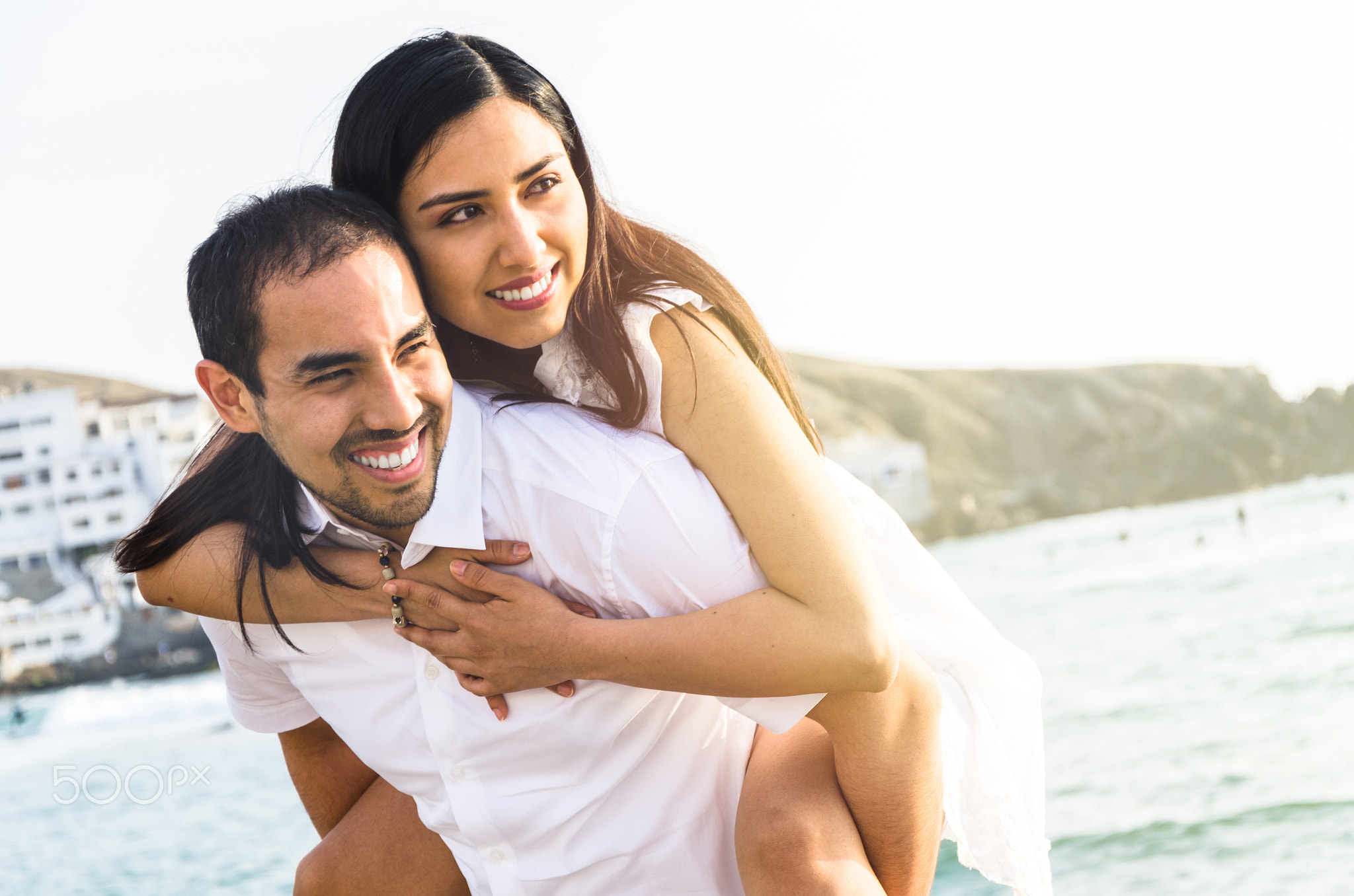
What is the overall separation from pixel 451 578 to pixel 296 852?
19.9 meters

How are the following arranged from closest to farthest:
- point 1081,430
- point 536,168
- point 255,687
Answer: point 536,168 < point 255,687 < point 1081,430

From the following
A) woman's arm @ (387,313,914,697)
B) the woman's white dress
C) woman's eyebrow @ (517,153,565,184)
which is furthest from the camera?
the woman's white dress

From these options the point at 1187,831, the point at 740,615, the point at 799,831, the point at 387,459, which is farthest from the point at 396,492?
the point at 1187,831

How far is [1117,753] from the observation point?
21.2 meters

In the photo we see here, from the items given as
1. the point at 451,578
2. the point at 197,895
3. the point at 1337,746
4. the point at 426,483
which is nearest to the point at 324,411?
the point at 426,483

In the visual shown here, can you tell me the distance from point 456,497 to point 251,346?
54 centimetres

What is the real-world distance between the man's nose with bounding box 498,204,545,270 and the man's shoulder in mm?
332

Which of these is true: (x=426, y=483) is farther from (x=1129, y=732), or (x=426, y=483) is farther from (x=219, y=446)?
(x=1129, y=732)

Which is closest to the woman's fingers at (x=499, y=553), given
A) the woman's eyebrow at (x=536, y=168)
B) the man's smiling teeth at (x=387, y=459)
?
the man's smiling teeth at (x=387, y=459)

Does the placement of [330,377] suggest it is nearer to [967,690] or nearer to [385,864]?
[385,864]

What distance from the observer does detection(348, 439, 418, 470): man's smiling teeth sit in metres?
2.28

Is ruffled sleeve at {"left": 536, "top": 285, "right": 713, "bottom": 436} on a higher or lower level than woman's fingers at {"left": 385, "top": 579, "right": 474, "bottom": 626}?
higher

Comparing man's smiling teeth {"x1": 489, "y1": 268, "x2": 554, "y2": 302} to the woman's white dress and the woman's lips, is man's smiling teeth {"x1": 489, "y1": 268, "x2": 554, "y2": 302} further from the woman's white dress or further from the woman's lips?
the woman's white dress

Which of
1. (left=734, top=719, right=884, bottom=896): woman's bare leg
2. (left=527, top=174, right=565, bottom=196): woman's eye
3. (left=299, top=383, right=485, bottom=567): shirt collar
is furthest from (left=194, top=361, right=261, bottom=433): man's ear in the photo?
(left=734, top=719, right=884, bottom=896): woman's bare leg
